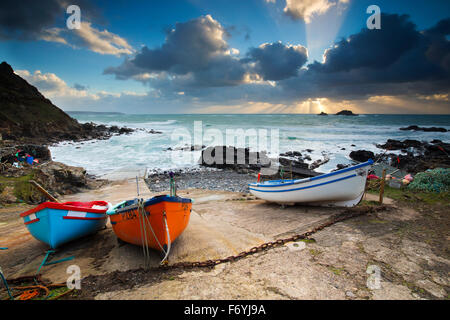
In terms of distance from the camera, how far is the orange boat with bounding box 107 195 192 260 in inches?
182

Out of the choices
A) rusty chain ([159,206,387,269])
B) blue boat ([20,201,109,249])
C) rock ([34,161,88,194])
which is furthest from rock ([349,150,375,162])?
rock ([34,161,88,194])

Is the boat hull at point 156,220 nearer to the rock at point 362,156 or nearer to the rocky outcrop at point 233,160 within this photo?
the rocky outcrop at point 233,160

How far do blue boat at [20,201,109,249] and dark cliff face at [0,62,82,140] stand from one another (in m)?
32.5

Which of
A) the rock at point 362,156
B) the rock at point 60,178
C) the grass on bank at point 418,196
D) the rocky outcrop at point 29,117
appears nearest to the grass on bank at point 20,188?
the rock at point 60,178

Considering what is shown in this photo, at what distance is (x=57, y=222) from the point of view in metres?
5.12

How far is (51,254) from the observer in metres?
5.23

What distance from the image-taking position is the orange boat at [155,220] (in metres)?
4.63

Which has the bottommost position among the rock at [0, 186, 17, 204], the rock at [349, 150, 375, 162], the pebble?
the pebble

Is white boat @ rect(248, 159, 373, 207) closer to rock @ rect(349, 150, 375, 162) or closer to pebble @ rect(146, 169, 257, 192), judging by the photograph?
pebble @ rect(146, 169, 257, 192)

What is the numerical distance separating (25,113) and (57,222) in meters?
45.7

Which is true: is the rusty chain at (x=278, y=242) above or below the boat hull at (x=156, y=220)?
below

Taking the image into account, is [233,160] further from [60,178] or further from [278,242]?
[278,242]

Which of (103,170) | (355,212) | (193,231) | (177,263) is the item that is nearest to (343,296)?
(177,263)

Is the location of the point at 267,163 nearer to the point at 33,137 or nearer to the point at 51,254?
the point at 51,254
